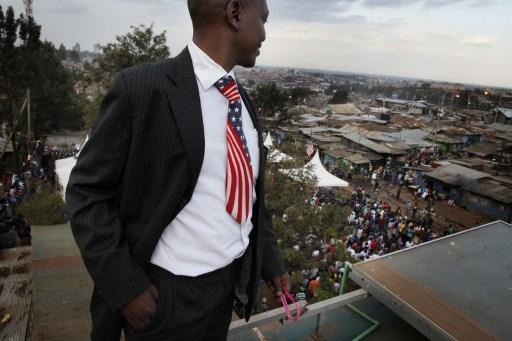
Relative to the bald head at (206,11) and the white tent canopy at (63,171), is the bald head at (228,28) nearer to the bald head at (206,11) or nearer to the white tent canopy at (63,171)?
the bald head at (206,11)

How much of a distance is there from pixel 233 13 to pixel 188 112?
1.20ft

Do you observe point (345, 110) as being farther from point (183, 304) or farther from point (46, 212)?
point (183, 304)

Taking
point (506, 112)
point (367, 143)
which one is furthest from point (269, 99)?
point (506, 112)

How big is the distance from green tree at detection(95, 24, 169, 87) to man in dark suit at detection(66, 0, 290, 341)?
15.8 m

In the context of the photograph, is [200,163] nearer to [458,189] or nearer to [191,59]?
[191,59]

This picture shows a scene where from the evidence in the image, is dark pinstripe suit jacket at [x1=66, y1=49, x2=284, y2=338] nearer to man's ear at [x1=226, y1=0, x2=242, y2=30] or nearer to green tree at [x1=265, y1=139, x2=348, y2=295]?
man's ear at [x1=226, y1=0, x2=242, y2=30]

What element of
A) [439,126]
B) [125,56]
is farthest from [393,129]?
[125,56]

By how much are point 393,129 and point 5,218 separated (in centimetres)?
3170

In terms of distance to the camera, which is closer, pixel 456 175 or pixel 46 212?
pixel 46 212

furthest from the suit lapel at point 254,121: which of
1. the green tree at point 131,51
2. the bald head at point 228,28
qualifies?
the green tree at point 131,51

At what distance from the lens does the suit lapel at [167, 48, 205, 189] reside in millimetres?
1026

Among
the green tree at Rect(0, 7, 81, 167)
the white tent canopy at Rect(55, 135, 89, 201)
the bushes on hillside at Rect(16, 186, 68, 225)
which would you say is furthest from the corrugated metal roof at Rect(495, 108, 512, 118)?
the green tree at Rect(0, 7, 81, 167)

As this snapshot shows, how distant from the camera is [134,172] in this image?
103cm

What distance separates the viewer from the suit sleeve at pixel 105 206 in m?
0.97
